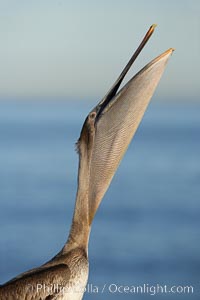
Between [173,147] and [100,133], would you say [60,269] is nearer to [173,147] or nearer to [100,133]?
[100,133]

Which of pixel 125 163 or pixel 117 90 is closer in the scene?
pixel 117 90

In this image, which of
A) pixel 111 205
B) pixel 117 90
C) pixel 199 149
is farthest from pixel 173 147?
pixel 117 90

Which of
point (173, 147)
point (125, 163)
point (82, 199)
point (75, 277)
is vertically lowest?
point (75, 277)

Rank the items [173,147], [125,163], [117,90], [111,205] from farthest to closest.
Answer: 1. [173,147]
2. [125,163]
3. [111,205]
4. [117,90]

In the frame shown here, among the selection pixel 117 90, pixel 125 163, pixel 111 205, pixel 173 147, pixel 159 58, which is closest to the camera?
pixel 159 58

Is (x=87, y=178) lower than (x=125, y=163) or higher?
lower

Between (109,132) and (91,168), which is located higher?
(109,132)
